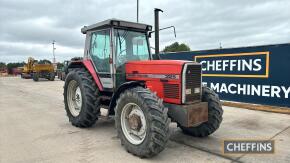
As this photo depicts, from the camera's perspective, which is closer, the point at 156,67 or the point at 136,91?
the point at 136,91

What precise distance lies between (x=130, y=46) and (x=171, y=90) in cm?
174

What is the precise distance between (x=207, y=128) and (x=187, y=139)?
1.60 feet

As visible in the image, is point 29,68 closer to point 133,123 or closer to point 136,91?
point 133,123

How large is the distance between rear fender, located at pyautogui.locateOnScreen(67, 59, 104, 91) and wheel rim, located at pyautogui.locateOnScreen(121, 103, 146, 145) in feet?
4.60

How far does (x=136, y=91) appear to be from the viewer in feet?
15.5

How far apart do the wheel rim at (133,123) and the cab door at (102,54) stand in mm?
1105

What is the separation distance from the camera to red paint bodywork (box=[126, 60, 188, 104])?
4.96 metres

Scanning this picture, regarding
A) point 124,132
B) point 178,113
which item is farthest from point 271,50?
point 124,132

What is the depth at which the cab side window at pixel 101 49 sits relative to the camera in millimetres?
6117

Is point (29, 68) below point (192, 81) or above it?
above

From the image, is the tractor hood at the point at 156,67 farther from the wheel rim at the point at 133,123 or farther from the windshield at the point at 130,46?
the wheel rim at the point at 133,123

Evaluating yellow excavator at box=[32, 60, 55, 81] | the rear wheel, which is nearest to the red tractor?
the rear wheel

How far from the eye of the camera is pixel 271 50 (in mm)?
9422

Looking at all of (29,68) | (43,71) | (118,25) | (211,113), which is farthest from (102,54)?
(29,68)
